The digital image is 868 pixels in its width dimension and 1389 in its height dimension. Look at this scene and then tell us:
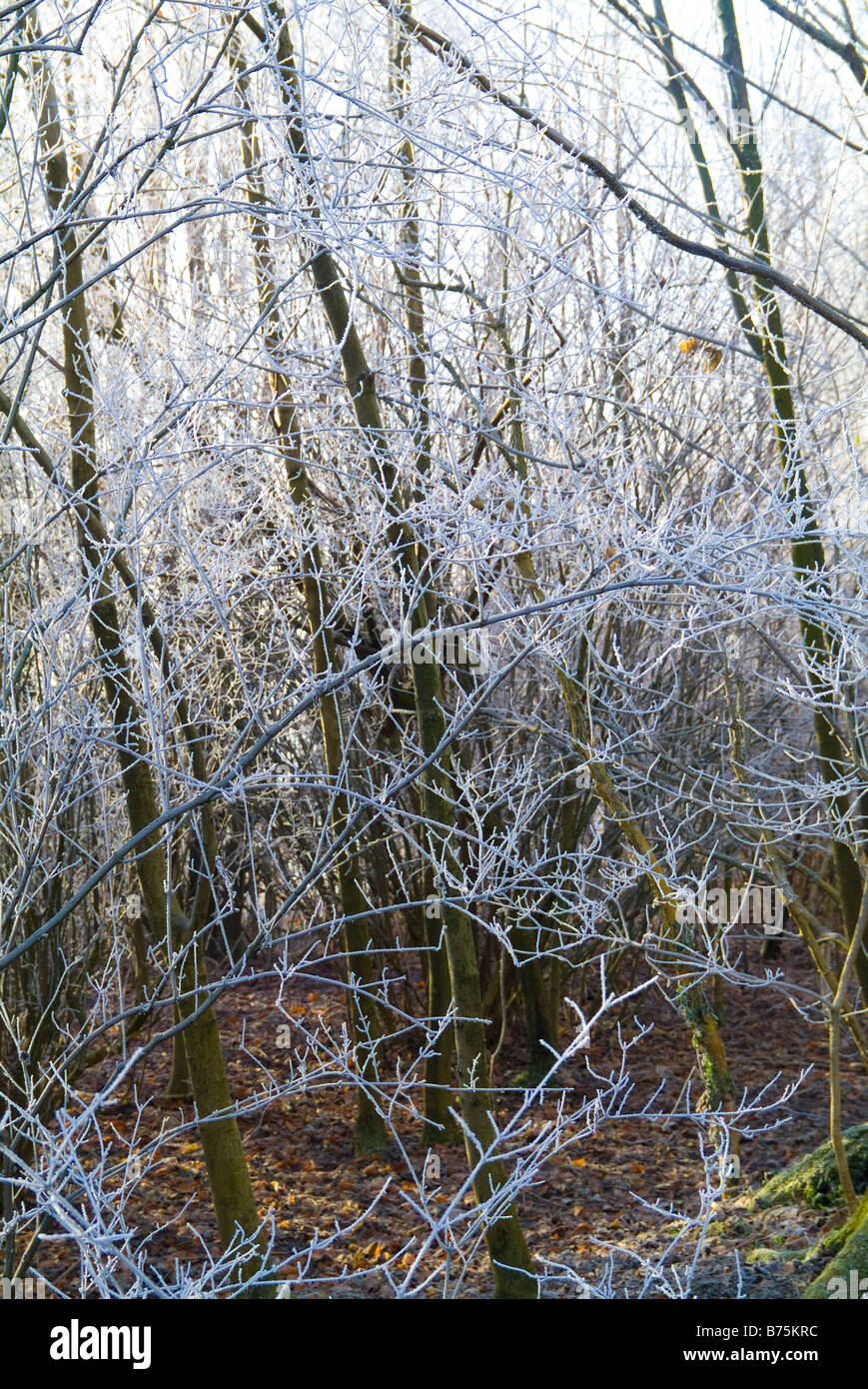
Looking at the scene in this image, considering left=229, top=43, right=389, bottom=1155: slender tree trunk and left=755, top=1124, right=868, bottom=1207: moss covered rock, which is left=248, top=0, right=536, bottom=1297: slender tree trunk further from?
left=755, top=1124, right=868, bottom=1207: moss covered rock

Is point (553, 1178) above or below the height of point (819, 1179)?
below

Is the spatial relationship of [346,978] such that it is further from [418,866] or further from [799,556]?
[799,556]

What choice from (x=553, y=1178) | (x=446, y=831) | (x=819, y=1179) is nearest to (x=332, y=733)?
(x=446, y=831)

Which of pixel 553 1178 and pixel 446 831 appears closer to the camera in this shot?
pixel 446 831

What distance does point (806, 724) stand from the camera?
910 centimetres

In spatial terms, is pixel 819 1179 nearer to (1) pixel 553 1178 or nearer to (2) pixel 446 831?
(1) pixel 553 1178

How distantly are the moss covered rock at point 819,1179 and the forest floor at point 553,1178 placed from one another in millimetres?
99

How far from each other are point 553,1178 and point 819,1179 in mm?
1596

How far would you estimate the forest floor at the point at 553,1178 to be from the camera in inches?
199

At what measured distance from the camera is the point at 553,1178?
6.53 meters

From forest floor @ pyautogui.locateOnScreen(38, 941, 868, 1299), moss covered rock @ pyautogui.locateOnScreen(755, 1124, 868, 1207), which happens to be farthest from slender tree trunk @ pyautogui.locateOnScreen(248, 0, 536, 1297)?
moss covered rock @ pyautogui.locateOnScreen(755, 1124, 868, 1207)

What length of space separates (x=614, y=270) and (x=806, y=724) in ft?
13.1

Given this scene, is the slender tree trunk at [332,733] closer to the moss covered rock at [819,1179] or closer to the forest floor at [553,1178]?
the forest floor at [553,1178]

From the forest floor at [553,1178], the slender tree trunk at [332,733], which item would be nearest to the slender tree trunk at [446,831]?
the forest floor at [553,1178]
